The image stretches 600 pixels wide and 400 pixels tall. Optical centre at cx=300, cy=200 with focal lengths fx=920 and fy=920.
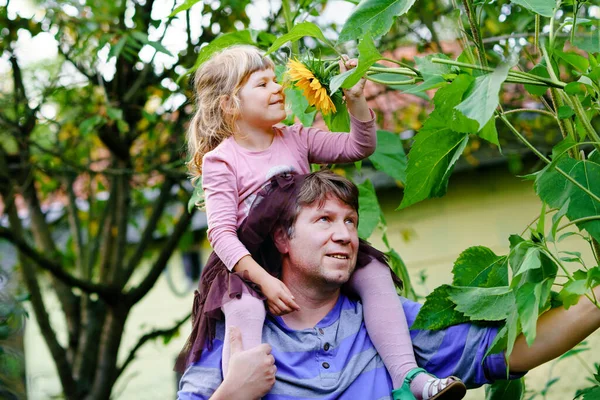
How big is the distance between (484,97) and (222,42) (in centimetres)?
140

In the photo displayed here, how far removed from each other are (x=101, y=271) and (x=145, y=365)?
4.21 metres

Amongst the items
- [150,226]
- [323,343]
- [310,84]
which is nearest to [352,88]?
[310,84]

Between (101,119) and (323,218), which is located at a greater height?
(101,119)

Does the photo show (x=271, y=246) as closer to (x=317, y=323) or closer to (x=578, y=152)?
(x=317, y=323)

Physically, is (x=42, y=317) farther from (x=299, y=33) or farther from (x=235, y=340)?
(x=299, y=33)

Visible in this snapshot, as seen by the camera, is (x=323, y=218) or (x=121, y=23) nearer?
(x=323, y=218)

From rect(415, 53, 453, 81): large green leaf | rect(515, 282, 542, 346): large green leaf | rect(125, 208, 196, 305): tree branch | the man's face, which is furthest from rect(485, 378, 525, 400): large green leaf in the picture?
rect(125, 208, 196, 305): tree branch

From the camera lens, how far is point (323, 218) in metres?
2.39

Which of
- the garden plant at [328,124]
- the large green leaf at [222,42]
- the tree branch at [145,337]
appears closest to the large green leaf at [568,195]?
the garden plant at [328,124]

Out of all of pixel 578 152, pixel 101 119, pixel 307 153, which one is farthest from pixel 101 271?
pixel 578 152

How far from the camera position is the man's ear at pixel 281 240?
2.44 meters

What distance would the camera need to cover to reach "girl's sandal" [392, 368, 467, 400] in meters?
2.03

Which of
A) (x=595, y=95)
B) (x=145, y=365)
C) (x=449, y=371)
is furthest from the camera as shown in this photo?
(x=145, y=365)

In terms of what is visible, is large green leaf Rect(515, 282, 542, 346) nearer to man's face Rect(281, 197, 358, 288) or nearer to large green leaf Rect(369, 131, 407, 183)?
man's face Rect(281, 197, 358, 288)
